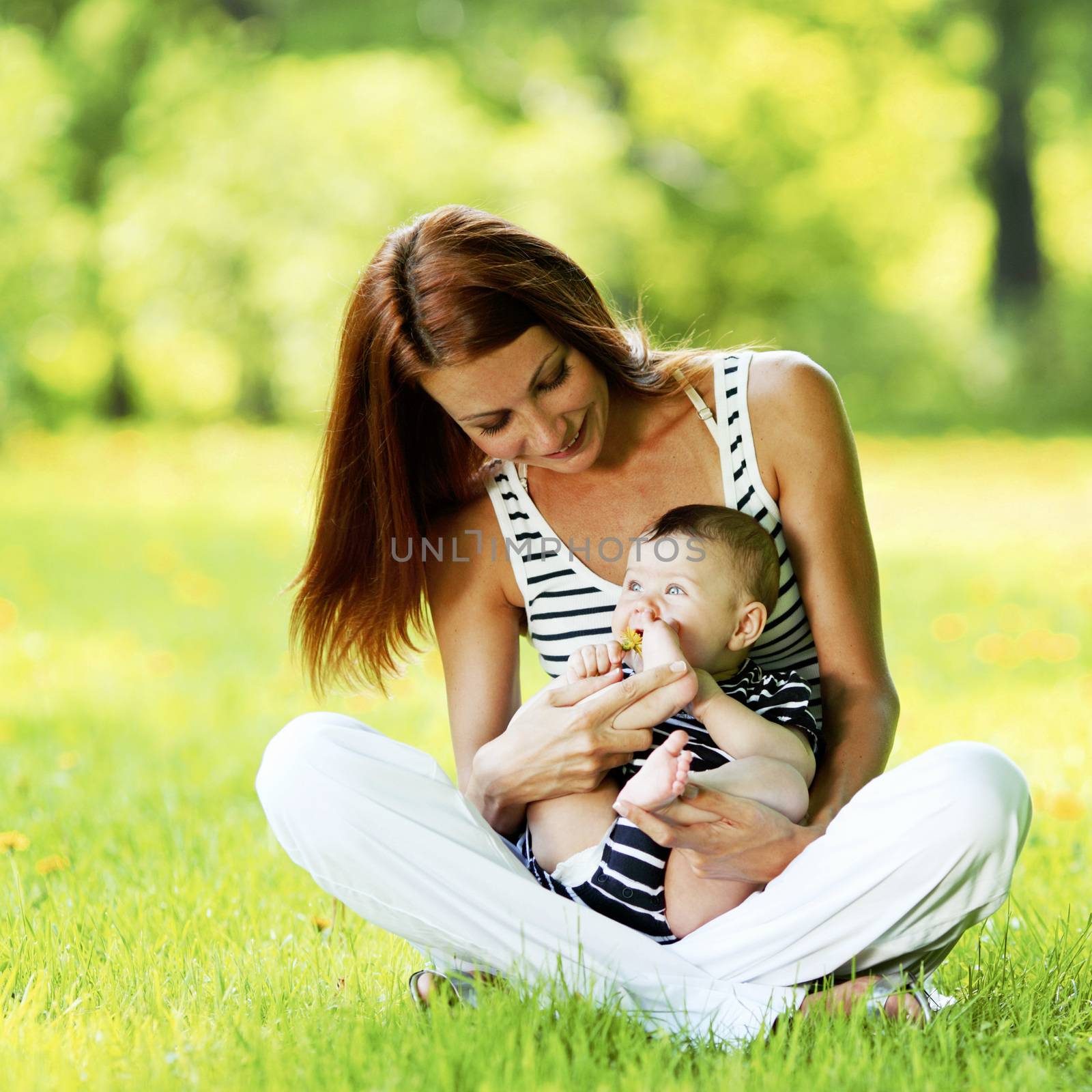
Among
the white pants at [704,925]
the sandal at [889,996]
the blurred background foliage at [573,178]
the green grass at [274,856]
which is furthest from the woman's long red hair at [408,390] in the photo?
the blurred background foliage at [573,178]

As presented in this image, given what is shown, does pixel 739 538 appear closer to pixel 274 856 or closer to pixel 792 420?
pixel 792 420

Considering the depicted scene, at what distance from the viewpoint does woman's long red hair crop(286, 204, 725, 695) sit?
2.36 metres

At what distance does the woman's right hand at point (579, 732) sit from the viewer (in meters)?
2.18

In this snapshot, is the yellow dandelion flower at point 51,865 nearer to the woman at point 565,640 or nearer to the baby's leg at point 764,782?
the woman at point 565,640

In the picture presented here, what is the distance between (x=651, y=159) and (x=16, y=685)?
15338 mm

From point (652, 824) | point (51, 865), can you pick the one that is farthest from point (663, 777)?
point (51, 865)

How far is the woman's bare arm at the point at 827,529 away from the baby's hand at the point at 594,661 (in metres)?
0.42

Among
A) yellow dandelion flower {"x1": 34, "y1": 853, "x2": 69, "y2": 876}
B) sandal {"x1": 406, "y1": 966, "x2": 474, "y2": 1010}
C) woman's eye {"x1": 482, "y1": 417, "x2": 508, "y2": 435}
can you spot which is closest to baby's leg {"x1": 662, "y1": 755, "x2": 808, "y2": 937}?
sandal {"x1": 406, "y1": 966, "x2": 474, "y2": 1010}

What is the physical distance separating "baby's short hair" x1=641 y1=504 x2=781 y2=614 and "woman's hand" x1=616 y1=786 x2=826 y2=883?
0.42 meters

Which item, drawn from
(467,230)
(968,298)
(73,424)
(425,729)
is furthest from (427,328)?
(968,298)

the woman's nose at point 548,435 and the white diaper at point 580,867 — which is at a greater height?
the woman's nose at point 548,435

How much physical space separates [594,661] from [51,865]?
1.38 meters

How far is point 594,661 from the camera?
2.34m

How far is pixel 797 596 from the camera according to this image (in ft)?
8.38
